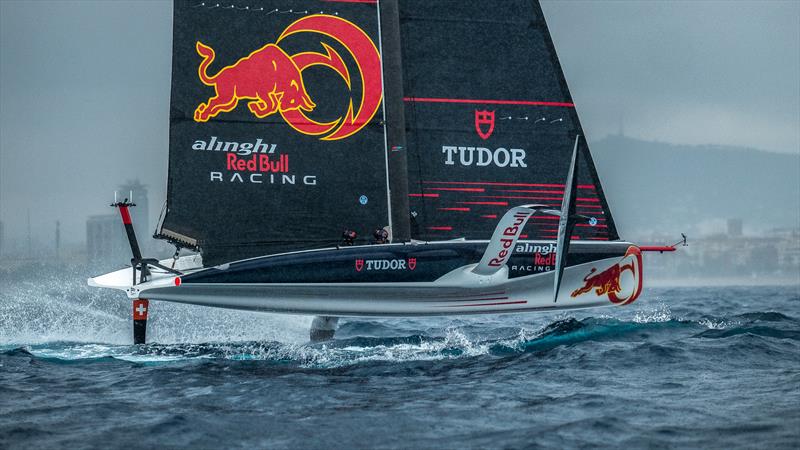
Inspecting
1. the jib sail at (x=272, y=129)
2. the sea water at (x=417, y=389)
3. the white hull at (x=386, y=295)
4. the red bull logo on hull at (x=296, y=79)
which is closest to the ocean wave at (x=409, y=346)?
the sea water at (x=417, y=389)

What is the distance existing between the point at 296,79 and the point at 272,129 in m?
0.95

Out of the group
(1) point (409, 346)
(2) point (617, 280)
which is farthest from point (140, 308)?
(2) point (617, 280)

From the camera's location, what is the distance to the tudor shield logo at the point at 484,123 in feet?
52.5

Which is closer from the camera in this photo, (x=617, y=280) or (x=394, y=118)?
(x=617, y=280)

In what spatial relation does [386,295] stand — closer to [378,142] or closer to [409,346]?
[409,346]

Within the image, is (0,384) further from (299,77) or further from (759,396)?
(759,396)

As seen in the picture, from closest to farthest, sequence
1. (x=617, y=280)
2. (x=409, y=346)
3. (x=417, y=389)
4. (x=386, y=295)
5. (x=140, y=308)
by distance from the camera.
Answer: (x=417, y=389) < (x=386, y=295) < (x=140, y=308) < (x=617, y=280) < (x=409, y=346)

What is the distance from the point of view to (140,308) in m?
15.6

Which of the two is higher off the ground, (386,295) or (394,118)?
(394,118)

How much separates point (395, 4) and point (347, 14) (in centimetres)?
83

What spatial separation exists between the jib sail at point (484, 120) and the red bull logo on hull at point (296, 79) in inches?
26.8

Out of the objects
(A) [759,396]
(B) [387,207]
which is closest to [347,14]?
(B) [387,207]

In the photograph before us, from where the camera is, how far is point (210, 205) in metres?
15.7

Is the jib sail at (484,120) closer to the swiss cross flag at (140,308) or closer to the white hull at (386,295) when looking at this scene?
the white hull at (386,295)
